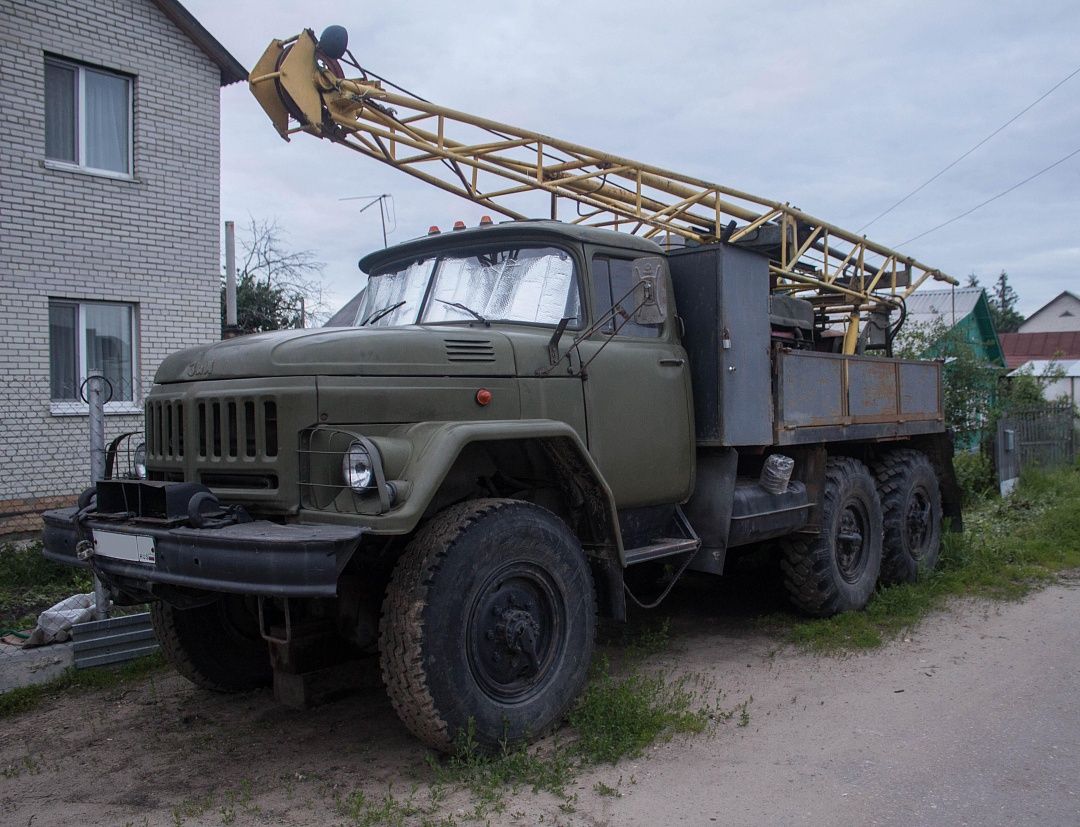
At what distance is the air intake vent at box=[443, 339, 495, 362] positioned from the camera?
4.36 metres

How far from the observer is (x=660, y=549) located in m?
5.18

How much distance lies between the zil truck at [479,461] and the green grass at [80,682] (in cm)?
92

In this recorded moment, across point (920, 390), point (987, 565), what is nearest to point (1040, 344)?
point (987, 565)

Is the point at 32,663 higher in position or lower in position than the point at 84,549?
lower

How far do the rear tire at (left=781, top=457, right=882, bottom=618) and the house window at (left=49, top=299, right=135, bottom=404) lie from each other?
23.9ft

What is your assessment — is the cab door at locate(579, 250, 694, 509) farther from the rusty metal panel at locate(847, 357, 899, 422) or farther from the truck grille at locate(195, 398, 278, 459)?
the rusty metal panel at locate(847, 357, 899, 422)

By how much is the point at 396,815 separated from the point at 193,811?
2.80 ft

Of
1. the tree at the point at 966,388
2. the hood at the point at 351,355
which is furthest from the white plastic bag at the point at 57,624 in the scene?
the tree at the point at 966,388

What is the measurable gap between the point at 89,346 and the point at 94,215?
1.45 metres

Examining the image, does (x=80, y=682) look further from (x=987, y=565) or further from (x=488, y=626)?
(x=987, y=565)

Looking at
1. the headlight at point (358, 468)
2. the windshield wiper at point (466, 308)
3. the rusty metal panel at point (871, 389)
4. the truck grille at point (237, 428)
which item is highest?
the windshield wiper at point (466, 308)

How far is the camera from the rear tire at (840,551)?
21.0ft

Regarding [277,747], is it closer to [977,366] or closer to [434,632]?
Result: [434,632]

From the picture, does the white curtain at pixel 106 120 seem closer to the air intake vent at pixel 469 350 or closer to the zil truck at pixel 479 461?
the zil truck at pixel 479 461
